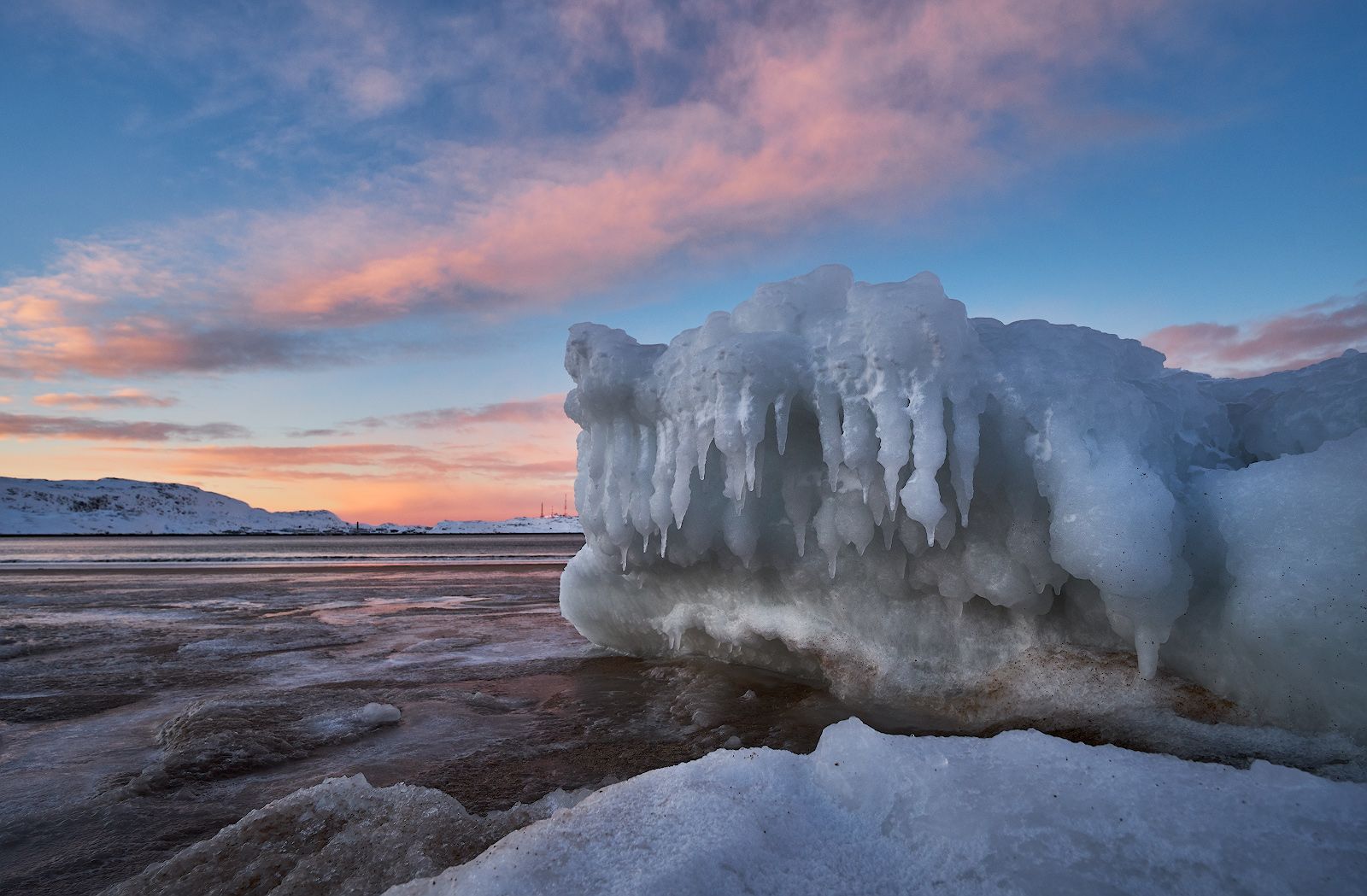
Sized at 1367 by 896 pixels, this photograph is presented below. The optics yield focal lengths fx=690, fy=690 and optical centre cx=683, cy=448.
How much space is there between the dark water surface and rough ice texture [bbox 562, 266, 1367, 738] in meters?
0.86

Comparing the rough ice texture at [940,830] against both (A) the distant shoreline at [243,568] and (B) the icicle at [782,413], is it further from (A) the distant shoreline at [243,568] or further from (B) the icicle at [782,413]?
(A) the distant shoreline at [243,568]

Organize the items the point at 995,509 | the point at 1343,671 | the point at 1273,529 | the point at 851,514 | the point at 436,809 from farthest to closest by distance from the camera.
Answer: the point at 851,514, the point at 995,509, the point at 1273,529, the point at 1343,671, the point at 436,809

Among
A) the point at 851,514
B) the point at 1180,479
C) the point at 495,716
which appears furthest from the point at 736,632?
the point at 1180,479

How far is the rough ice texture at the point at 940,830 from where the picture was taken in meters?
1.84

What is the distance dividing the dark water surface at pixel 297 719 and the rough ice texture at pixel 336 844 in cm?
25

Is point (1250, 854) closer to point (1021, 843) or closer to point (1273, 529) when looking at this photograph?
point (1021, 843)

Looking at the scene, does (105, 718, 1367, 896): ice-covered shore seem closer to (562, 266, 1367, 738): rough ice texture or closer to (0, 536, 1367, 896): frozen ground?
(0, 536, 1367, 896): frozen ground

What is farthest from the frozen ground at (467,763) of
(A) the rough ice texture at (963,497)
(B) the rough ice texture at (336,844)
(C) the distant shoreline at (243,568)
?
(C) the distant shoreline at (243,568)

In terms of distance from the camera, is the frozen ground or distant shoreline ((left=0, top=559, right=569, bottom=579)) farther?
distant shoreline ((left=0, top=559, right=569, bottom=579))

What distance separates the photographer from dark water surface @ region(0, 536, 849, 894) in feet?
9.52

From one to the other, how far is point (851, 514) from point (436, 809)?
10.1 ft

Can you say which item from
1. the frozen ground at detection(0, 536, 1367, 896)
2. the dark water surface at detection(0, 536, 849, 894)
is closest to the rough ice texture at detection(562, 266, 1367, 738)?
the frozen ground at detection(0, 536, 1367, 896)

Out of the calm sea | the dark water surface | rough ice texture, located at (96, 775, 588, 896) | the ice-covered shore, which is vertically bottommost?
the calm sea

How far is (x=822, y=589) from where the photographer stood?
5266mm
